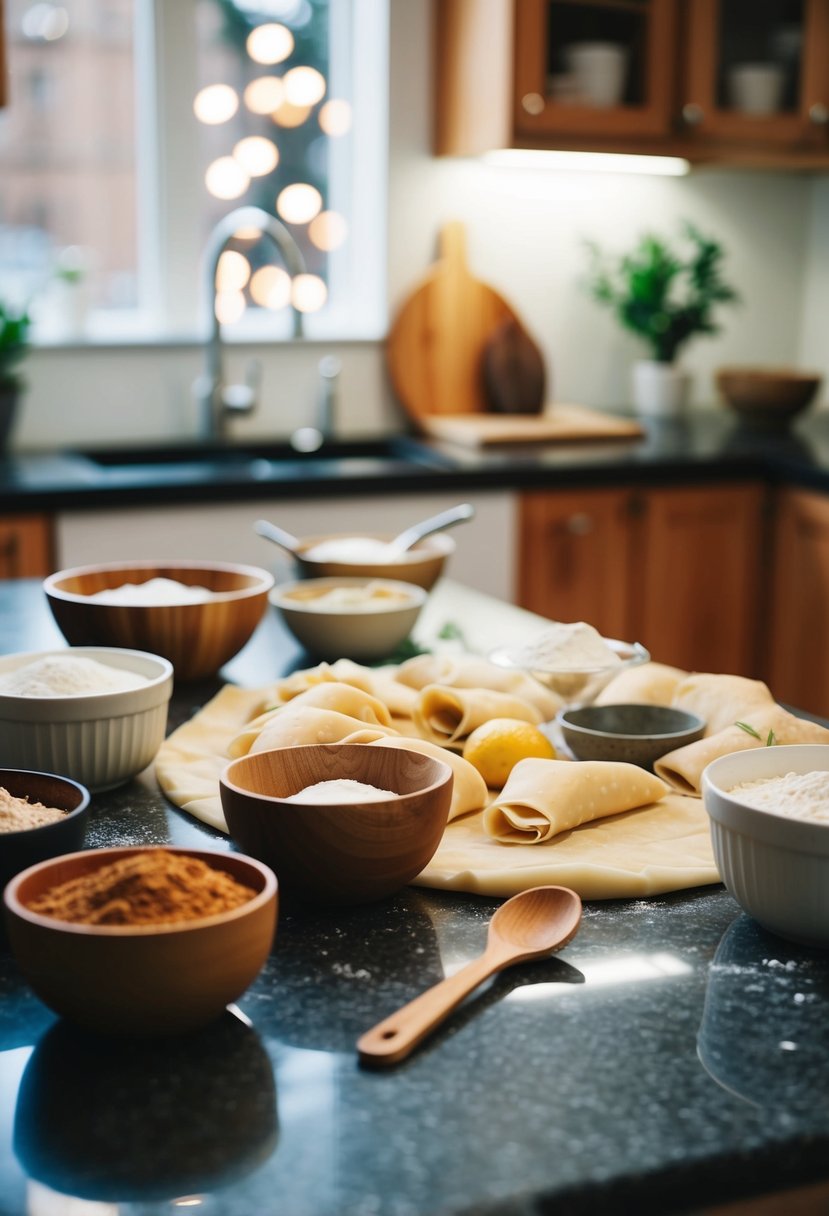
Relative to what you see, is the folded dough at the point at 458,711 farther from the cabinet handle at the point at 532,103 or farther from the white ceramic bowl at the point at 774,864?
the cabinet handle at the point at 532,103

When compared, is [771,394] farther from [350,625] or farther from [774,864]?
[774,864]

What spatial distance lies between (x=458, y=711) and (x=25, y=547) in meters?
1.48

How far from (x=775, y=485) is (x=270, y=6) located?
1614 mm

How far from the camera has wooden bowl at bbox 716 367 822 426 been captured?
345cm

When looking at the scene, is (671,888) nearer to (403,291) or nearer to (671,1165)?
(671,1165)

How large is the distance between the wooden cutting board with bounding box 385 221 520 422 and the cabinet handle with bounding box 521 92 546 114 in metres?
Result: 0.40

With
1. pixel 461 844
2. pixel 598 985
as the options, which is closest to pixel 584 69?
pixel 461 844

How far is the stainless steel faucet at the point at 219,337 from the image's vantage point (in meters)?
2.99

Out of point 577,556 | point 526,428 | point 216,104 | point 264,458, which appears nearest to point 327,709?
point 577,556

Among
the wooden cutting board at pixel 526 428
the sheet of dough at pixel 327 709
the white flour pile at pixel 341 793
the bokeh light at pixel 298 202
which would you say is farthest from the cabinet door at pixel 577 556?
the white flour pile at pixel 341 793

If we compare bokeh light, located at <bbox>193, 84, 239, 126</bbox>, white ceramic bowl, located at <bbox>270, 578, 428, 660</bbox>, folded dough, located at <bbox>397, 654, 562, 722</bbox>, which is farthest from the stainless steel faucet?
folded dough, located at <bbox>397, 654, 562, 722</bbox>

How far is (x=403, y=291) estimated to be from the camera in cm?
342

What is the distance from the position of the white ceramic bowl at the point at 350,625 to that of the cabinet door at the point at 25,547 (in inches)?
42.6

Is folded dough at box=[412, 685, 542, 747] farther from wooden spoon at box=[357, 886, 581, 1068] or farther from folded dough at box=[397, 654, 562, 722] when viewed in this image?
wooden spoon at box=[357, 886, 581, 1068]
